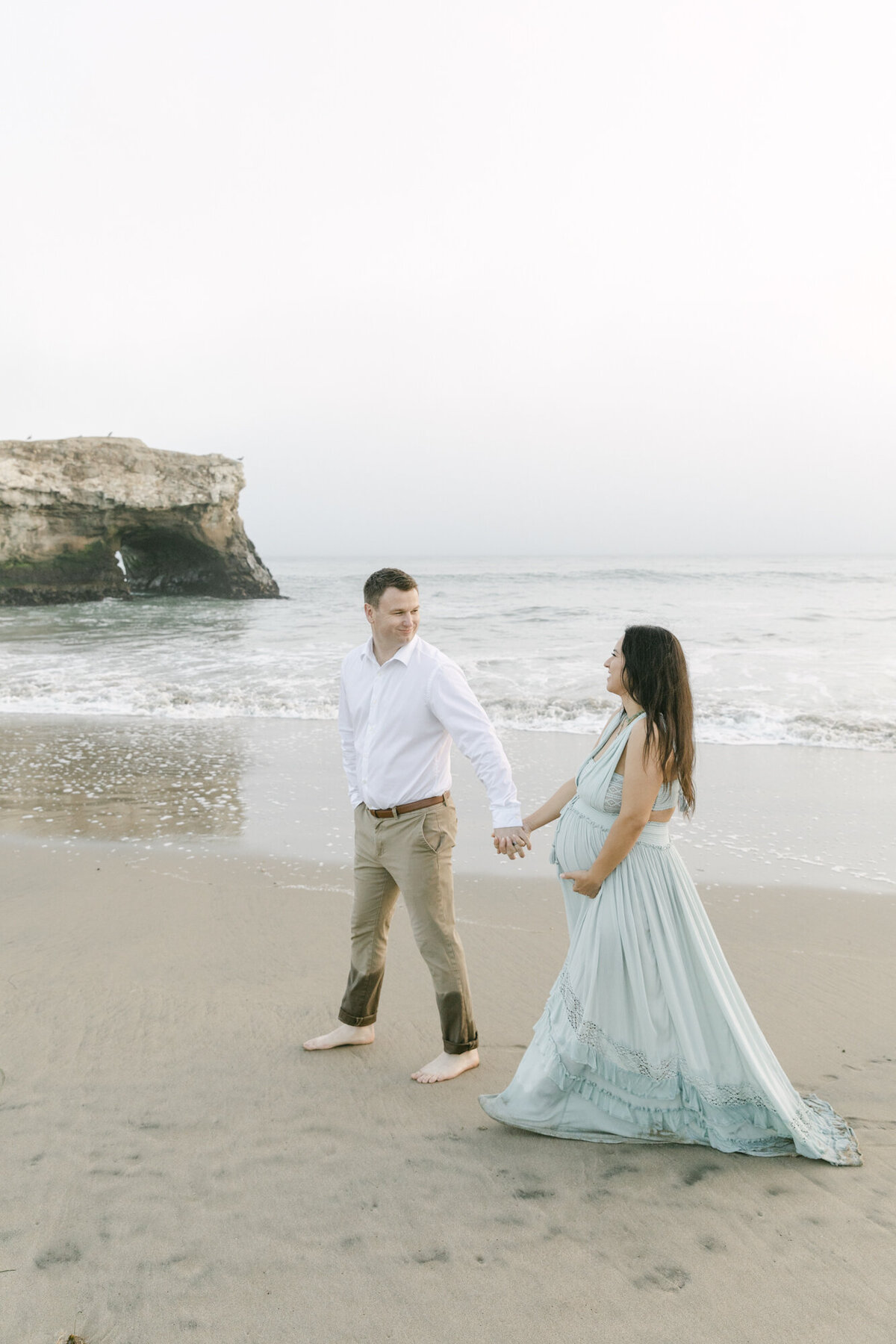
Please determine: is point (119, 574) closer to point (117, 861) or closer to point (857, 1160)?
point (117, 861)

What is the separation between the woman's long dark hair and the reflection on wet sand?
4.01 m

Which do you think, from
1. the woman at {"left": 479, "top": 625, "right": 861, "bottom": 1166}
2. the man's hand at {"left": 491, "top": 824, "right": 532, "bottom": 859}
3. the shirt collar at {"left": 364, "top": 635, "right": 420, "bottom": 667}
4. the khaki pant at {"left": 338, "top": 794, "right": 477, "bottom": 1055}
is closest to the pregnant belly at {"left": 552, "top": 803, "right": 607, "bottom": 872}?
the woman at {"left": 479, "top": 625, "right": 861, "bottom": 1166}

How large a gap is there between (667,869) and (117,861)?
→ 391 centimetres

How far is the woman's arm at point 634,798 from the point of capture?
2.42 meters

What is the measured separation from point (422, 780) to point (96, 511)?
26.6m

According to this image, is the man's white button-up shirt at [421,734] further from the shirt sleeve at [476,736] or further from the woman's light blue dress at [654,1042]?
the woman's light blue dress at [654,1042]

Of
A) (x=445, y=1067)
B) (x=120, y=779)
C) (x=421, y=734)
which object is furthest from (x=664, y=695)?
(x=120, y=779)

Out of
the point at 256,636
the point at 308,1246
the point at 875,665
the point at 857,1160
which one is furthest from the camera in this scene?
the point at 256,636

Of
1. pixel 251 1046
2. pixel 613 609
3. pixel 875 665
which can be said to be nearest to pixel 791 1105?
pixel 251 1046

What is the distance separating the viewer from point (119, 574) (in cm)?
2986

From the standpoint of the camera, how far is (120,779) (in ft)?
23.6

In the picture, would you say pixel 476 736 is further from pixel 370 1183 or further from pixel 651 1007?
pixel 370 1183

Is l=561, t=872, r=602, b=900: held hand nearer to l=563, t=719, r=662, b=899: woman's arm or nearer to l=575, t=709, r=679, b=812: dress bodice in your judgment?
l=563, t=719, r=662, b=899: woman's arm

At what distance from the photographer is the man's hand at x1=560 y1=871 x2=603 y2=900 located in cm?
251
